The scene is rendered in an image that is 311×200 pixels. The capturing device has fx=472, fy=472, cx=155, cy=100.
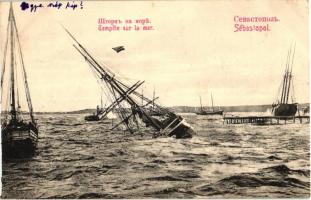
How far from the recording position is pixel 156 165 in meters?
3.51

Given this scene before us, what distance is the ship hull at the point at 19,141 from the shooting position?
3570mm

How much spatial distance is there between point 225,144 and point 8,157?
1.65 m

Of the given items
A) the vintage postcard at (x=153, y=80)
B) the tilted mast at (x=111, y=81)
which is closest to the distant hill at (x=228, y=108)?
the vintage postcard at (x=153, y=80)

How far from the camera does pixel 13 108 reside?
3.55 meters

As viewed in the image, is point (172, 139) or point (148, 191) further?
point (172, 139)

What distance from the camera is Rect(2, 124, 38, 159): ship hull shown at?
357 cm

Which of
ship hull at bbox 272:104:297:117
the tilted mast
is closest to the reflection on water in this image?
ship hull at bbox 272:104:297:117

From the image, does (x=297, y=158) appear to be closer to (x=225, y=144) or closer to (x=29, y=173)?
(x=225, y=144)

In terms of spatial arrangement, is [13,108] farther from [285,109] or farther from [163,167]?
[285,109]

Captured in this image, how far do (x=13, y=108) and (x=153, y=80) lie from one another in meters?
1.08

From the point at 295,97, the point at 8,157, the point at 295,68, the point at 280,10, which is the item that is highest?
the point at 280,10

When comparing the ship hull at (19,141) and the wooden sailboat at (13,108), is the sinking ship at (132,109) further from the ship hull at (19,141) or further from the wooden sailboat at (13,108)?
the ship hull at (19,141)

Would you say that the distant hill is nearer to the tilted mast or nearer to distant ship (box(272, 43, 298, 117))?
distant ship (box(272, 43, 298, 117))

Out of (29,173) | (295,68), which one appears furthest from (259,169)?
A: (29,173)
